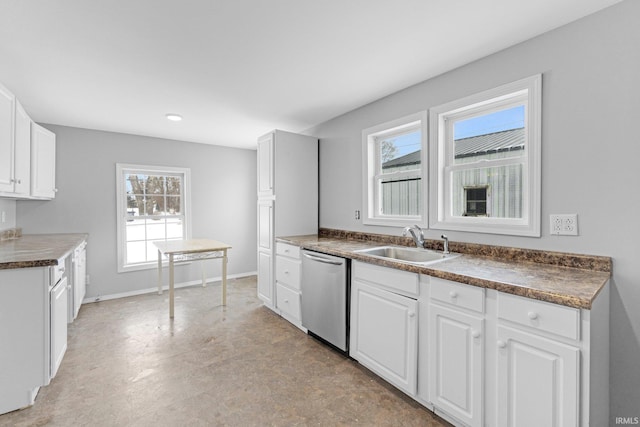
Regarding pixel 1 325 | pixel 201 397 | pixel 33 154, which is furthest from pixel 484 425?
pixel 33 154

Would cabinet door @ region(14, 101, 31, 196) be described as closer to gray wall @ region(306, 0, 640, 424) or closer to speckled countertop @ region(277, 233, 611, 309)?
speckled countertop @ region(277, 233, 611, 309)

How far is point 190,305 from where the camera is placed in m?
3.71

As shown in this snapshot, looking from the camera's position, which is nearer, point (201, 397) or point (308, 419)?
point (308, 419)

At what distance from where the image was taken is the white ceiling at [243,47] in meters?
1.58

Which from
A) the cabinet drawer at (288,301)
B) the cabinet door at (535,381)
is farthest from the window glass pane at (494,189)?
the cabinet drawer at (288,301)

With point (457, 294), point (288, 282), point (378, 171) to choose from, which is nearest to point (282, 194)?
point (288, 282)

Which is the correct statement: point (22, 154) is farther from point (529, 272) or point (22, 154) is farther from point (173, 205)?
point (529, 272)

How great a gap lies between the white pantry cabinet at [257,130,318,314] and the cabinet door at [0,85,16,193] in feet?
7.22

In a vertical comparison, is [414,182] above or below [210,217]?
above

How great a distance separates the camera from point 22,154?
263 cm

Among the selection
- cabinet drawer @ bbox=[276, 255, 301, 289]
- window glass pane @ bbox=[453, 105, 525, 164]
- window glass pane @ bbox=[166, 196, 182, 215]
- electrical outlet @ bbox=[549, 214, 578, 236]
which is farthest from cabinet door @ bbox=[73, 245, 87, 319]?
electrical outlet @ bbox=[549, 214, 578, 236]

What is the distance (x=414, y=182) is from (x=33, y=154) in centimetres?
377

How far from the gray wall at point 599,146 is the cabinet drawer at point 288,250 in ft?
5.84

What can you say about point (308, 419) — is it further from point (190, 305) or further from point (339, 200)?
point (190, 305)
